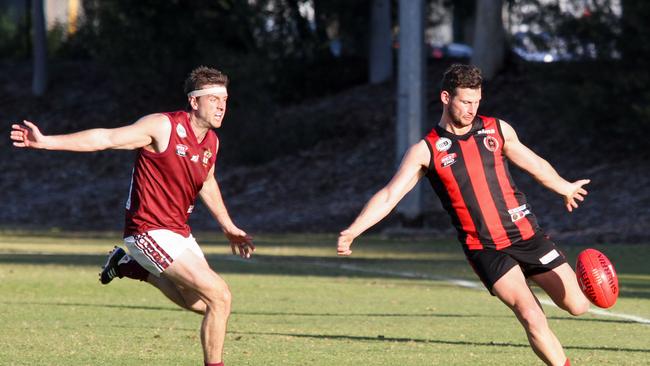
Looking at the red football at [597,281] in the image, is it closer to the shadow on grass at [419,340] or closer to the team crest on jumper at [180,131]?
the shadow on grass at [419,340]

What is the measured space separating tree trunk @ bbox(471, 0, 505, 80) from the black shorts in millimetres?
28232

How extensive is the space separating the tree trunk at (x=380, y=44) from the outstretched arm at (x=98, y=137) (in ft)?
104

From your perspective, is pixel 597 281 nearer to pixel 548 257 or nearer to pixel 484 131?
pixel 548 257

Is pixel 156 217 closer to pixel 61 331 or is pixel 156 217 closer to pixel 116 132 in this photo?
pixel 116 132

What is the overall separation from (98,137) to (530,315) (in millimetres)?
2925

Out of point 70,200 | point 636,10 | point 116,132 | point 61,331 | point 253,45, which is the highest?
point 116,132

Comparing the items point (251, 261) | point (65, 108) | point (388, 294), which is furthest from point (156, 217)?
point (65, 108)

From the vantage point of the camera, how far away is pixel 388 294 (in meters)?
16.5

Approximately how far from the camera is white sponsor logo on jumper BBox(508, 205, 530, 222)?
8.81 m

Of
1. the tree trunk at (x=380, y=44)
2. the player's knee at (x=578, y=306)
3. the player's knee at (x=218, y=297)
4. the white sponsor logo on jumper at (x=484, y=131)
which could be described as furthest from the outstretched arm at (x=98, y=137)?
the tree trunk at (x=380, y=44)

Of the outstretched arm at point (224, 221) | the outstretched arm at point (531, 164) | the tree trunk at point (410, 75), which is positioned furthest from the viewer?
the tree trunk at point (410, 75)

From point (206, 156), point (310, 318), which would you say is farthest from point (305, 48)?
point (206, 156)

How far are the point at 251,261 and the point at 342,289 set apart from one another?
16.6 ft

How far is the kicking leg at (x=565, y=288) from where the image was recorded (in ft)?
28.6
